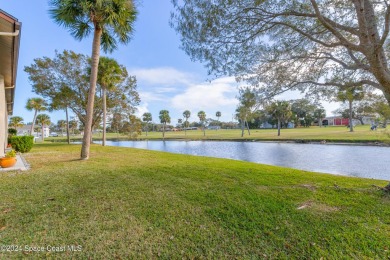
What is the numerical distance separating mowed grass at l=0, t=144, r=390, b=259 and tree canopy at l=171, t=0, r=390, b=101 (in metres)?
2.91

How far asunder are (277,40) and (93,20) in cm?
763

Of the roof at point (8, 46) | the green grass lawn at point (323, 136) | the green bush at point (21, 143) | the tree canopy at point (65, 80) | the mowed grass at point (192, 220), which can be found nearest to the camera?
the mowed grass at point (192, 220)

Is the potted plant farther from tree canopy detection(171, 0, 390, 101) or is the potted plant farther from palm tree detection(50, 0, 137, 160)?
tree canopy detection(171, 0, 390, 101)

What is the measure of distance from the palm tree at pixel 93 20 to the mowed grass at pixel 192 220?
4.81m

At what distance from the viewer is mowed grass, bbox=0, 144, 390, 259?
244 cm

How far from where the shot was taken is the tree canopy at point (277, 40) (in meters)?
4.84

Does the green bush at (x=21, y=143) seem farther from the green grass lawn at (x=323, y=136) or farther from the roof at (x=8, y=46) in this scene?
the green grass lawn at (x=323, y=136)

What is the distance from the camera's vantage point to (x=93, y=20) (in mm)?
8273

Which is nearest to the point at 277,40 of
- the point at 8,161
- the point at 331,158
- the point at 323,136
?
the point at 8,161

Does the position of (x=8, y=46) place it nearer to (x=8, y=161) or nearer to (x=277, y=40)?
(x=8, y=161)

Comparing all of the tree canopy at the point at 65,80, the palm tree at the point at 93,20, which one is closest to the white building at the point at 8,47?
the palm tree at the point at 93,20

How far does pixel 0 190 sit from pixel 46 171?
2.05 metres

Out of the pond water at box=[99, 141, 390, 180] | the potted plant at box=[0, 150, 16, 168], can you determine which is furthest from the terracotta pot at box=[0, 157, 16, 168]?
the pond water at box=[99, 141, 390, 180]

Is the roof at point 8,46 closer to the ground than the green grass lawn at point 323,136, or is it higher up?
higher up
